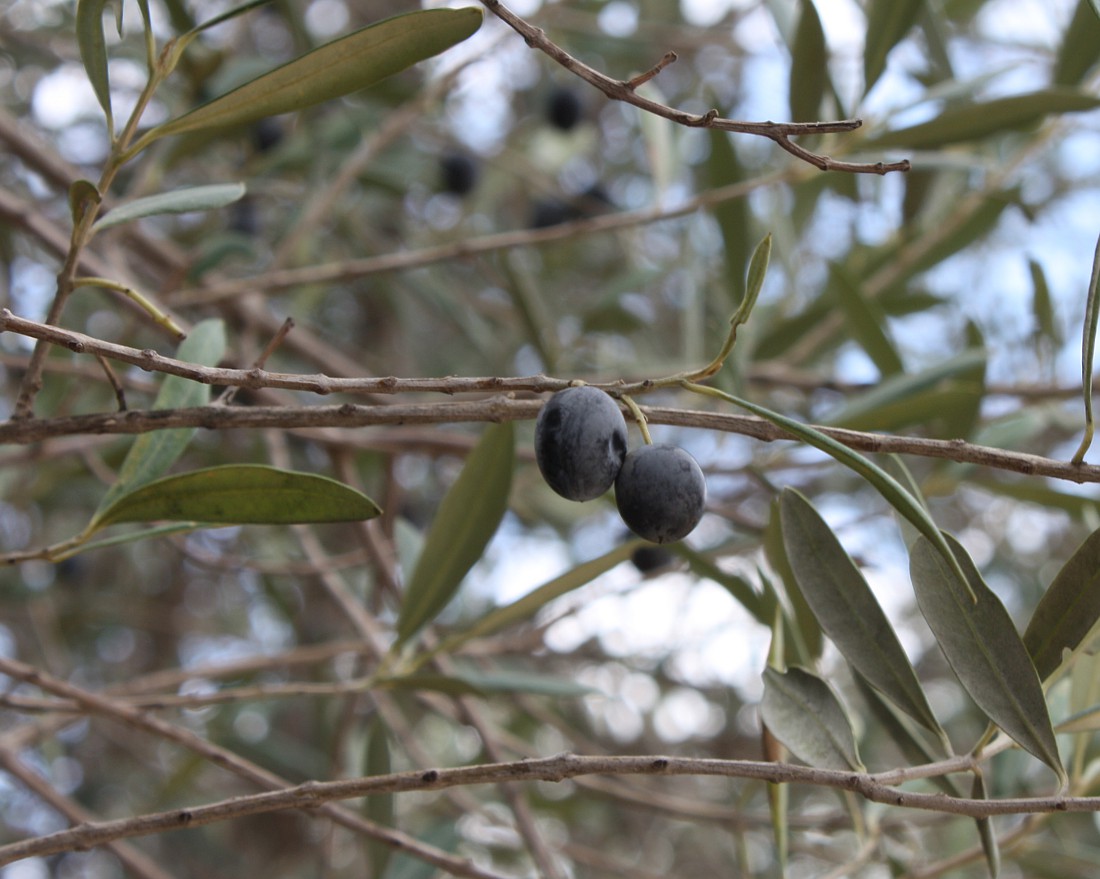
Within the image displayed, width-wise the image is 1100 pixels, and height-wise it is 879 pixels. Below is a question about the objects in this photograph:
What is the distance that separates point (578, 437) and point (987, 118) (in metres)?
1.14

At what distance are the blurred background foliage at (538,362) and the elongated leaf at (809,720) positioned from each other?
0.66 ft

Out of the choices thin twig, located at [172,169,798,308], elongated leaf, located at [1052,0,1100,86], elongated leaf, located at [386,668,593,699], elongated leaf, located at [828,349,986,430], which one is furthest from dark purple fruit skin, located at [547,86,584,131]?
elongated leaf, located at [386,668,593,699]

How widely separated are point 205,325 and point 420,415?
0.50 meters

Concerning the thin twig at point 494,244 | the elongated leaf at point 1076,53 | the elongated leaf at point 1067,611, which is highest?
the elongated leaf at point 1076,53

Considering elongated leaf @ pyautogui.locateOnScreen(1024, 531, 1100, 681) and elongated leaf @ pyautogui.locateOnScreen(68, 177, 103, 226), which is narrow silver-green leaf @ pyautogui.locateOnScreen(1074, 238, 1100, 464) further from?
elongated leaf @ pyautogui.locateOnScreen(68, 177, 103, 226)

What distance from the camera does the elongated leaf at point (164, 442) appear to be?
1.06m

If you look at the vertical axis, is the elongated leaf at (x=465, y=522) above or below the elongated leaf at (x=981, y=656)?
above

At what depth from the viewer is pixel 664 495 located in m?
0.85

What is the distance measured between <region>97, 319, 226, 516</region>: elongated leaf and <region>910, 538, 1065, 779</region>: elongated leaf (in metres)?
0.75

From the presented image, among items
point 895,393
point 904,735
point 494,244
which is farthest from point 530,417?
point 494,244

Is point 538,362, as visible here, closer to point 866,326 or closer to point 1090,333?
point 866,326

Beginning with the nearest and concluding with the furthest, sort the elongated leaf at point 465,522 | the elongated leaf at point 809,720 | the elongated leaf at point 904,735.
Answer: the elongated leaf at point 809,720, the elongated leaf at point 904,735, the elongated leaf at point 465,522

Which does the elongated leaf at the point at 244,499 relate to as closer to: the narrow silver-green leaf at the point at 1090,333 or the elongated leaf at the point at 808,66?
the narrow silver-green leaf at the point at 1090,333

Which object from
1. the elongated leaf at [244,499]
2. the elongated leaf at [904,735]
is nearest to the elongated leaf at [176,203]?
the elongated leaf at [244,499]
